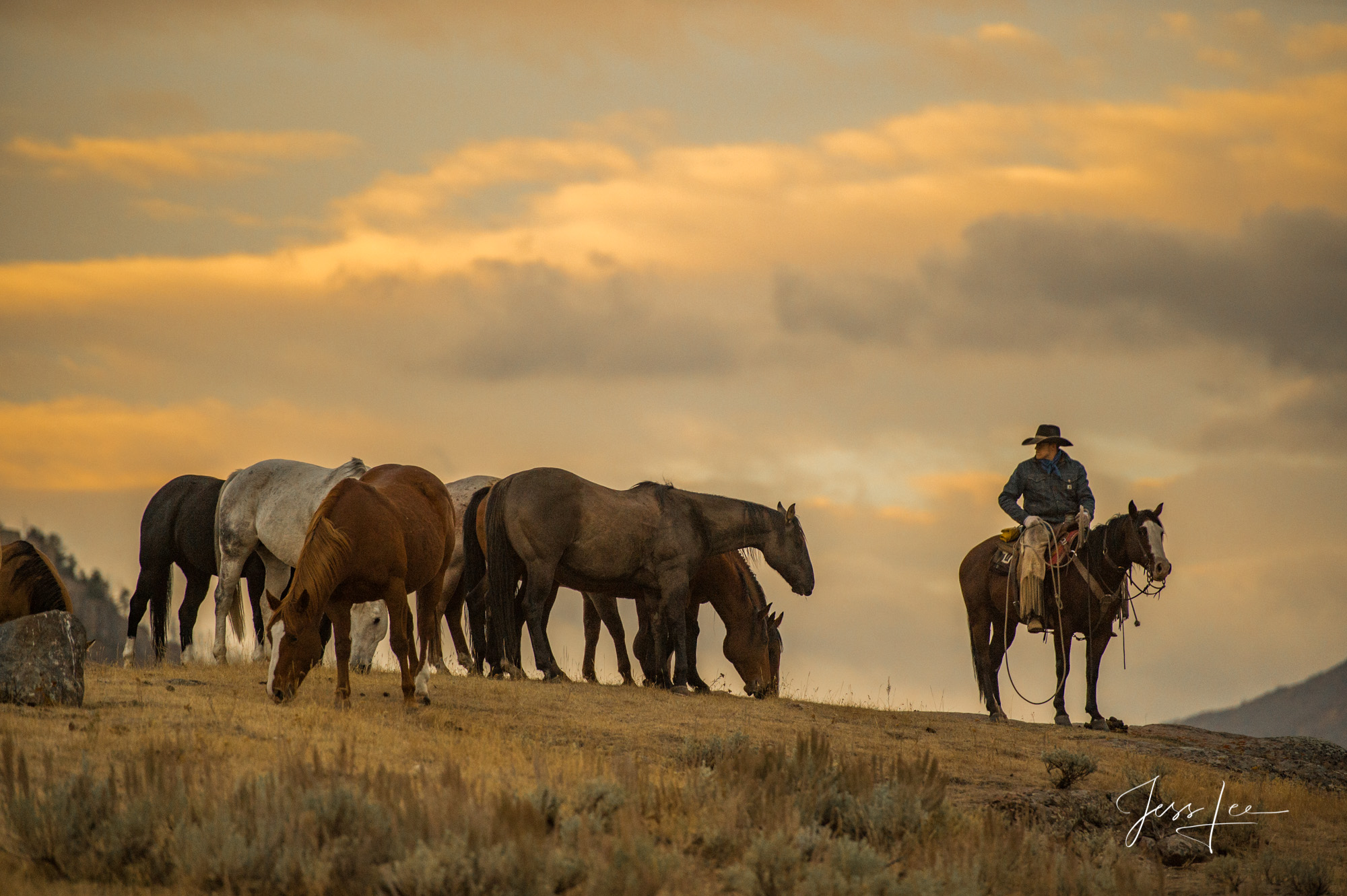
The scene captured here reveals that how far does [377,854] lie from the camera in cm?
769

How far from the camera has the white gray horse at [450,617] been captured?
17.0 m

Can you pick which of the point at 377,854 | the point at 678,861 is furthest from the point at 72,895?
the point at 678,861

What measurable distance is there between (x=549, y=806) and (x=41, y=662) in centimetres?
528

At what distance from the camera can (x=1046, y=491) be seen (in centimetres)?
1756

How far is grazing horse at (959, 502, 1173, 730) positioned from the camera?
17.0 m

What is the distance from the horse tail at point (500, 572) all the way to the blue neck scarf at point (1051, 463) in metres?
6.94

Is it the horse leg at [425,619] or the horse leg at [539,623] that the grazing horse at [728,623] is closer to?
the horse leg at [539,623]

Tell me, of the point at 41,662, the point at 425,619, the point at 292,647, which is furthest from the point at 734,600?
the point at 41,662

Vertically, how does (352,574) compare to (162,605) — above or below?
above

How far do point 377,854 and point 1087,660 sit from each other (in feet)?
40.1

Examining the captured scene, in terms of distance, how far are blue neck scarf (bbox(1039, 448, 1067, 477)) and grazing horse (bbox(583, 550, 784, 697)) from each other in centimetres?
457

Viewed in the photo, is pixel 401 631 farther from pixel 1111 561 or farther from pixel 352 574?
pixel 1111 561

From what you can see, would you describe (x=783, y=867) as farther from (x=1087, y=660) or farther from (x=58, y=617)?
(x=1087, y=660)
